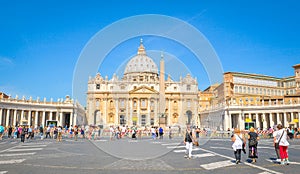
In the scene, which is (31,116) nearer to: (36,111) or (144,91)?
(36,111)

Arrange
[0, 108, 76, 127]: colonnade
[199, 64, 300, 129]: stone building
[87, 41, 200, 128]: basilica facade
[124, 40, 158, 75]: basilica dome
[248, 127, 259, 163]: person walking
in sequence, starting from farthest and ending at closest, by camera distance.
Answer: [124, 40, 158, 75]: basilica dome
[87, 41, 200, 128]: basilica facade
[199, 64, 300, 129]: stone building
[0, 108, 76, 127]: colonnade
[248, 127, 259, 163]: person walking

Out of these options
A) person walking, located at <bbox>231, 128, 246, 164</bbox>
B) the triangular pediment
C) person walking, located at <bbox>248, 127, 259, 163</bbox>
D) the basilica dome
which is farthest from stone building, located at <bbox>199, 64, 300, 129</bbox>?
person walking, located at <bbox>231, 128, 246, 164</bbox>

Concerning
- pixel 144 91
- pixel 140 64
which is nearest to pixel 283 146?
pixel 144 91

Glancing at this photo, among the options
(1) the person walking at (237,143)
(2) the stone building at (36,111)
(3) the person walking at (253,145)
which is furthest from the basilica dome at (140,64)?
(1) the person walking at (237,143)

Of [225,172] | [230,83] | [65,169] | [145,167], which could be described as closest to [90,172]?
[65,169]

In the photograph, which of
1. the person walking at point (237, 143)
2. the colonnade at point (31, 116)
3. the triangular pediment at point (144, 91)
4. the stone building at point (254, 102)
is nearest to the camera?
the person walking at point (237, 143)

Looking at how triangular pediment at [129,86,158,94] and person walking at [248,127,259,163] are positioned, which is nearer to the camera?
person walking at [248,127,259,163]

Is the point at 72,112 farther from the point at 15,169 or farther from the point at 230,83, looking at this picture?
the point at 15,169

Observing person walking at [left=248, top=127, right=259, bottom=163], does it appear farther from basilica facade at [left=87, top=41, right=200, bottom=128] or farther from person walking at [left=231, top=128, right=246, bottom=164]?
basilica facade at [left=87, top=41, right=200, bottom=128]

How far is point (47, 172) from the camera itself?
7820 mm

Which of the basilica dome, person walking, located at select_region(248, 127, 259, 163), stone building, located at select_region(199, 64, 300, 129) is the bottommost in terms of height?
person walking, located at select_region(248, 127, 259, 163)

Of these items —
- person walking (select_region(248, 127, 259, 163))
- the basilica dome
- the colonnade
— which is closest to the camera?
person walking (select_region(248, 127, 259, 163))

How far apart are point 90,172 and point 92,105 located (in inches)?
2815

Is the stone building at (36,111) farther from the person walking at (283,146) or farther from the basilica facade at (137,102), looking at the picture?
the person walking at (283,146)
